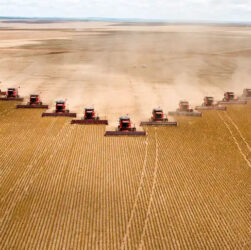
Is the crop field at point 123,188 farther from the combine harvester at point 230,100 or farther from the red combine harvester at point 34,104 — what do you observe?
the combine harvester at point 230,100

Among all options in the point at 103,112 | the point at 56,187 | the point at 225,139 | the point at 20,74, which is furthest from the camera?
the point at 20,74

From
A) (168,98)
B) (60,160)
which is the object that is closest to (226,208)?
(60,160)

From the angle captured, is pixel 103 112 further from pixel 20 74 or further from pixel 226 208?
pixel 20 74

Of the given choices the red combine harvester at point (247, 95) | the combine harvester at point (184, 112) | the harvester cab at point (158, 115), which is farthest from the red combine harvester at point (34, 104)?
the red combine harvester at point (247, 95)

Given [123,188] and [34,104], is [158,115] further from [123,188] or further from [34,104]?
[34,104]

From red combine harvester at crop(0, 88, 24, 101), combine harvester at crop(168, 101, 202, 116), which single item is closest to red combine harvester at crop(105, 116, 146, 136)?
combine harvester at crop(168, 101, 202, 116)

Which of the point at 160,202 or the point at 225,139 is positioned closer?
the point at 160,202
